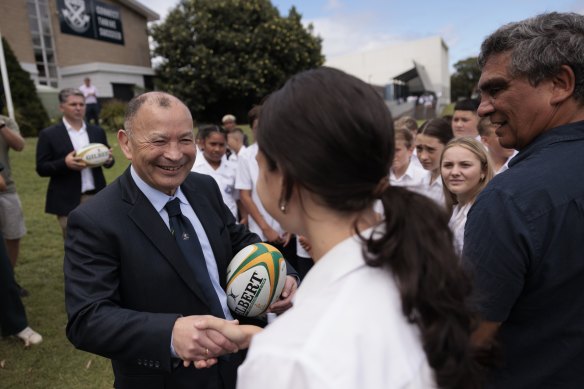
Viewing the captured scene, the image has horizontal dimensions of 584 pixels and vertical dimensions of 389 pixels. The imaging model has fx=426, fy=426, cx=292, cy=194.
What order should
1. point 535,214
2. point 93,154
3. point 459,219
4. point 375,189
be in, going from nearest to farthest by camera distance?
point 375,189, point 535,214, point 459,219, point 93,154

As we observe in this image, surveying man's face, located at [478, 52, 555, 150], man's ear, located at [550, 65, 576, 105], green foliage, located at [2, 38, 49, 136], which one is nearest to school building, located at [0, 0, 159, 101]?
green foliage, located at [2, 38, 49, 136]

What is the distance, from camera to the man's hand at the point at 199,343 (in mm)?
1760

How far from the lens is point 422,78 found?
5472cm

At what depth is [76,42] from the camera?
28.7 meters

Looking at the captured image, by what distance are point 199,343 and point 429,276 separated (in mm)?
1097

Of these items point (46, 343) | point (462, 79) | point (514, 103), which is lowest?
point (46, 343)

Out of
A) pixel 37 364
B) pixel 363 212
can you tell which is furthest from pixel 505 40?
pixel 37 364

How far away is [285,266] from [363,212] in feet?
5.21

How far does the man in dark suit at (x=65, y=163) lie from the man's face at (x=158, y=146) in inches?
145

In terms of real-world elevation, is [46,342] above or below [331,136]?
below

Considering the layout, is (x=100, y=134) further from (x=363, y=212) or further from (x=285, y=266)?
(x=363, y=212)

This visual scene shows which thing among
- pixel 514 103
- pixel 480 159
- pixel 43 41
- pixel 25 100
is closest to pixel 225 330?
pixel 514 103

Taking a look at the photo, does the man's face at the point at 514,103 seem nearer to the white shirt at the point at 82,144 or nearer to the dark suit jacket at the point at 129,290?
the dark suit jacket at the point at 129,290

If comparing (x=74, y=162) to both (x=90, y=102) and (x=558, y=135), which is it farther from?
(x=90, y=102)
